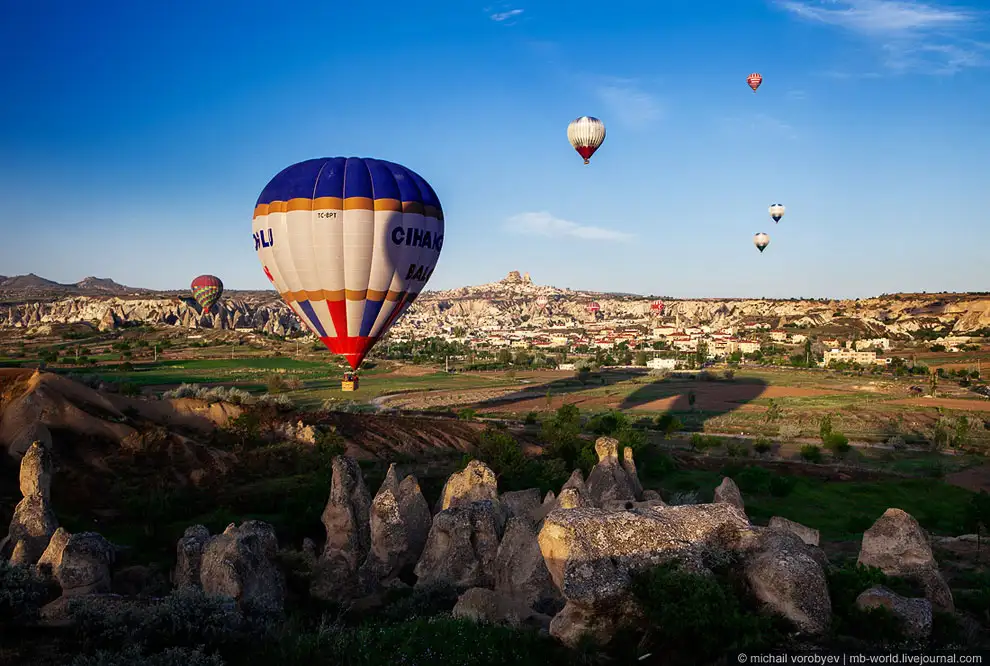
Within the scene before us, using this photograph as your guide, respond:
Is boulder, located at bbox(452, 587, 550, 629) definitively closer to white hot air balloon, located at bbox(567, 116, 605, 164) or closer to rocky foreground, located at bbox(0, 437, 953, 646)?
rocky foreground, located at bbox(0, 437, 953, 646)

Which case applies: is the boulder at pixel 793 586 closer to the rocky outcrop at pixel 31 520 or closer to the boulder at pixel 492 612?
the boulder at pixel 492 612

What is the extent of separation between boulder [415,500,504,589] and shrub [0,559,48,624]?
7.75m

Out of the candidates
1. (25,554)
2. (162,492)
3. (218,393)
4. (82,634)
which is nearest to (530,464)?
(162,492)

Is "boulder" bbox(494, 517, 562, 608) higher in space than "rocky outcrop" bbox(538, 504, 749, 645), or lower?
lower

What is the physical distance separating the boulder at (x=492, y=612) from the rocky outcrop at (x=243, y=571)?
4.10 m

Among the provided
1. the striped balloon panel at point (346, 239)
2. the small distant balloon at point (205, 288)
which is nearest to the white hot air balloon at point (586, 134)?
the striped balloon panel at point (346, 239)

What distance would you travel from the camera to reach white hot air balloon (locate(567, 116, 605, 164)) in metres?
55.0

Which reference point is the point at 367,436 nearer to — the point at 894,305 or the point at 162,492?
the point at 162,492

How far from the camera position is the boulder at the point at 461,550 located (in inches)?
699

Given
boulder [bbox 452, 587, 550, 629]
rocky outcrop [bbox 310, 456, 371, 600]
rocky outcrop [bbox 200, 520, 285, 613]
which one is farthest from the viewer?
rocky outcrop [bbox 310, 456, 371, 600]

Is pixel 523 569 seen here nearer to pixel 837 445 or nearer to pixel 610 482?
pixel 610 482

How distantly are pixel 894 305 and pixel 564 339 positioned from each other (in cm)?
7594

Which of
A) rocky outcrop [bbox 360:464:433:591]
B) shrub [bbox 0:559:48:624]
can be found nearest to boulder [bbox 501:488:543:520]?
rocky outcrop [bbox 360:464:433:591]

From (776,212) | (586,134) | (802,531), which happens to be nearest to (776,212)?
(776,212)
